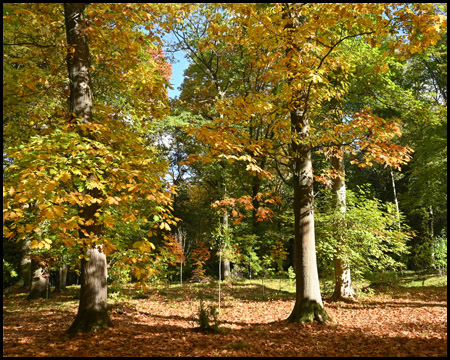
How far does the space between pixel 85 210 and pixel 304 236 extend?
4256 millimetres

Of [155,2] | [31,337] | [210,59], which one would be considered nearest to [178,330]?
[31,337]

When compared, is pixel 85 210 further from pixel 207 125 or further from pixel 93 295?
pixel 207 125

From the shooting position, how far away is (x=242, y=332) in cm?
574

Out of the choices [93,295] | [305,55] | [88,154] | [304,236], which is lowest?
[93,295]

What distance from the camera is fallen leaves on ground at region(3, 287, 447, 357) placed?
4410 millimetres

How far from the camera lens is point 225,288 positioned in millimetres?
13438

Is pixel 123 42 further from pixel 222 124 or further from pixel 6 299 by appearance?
pixel 6 299

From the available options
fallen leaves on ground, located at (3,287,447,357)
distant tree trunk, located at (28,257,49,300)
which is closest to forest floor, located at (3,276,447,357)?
fallen leaves on ground, located at (3,287,447,357)

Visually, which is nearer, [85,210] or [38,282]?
[85,210]

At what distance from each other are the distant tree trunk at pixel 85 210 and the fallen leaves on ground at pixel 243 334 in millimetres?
349

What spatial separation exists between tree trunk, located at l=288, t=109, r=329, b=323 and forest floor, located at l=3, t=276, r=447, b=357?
32 cm

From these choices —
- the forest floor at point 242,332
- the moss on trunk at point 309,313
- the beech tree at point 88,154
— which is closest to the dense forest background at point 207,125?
the beech tree at point 88,154

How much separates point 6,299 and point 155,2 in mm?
11828

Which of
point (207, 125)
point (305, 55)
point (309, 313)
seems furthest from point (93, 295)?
point (305, 55)
